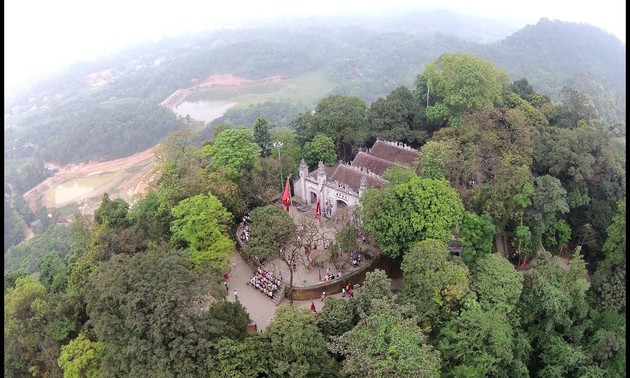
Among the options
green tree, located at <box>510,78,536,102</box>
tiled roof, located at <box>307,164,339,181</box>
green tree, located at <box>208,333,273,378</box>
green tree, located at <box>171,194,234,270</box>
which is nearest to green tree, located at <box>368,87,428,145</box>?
tiled roof, located at <box>307,164,339,181</box>

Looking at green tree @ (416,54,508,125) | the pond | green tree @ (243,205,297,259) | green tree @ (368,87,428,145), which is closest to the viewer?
green tree @ (243,205,297,259)

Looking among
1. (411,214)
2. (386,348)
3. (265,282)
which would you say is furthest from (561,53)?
(386,348)

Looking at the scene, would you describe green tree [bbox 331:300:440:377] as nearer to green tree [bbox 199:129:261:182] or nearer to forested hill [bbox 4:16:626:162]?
green tree [bbox 199:129:261:182]

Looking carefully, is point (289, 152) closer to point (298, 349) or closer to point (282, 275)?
point (282, 275)

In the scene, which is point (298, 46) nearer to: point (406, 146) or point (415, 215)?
point (406, 146)

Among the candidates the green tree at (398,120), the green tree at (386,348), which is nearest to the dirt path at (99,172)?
the green tree at (398,120)

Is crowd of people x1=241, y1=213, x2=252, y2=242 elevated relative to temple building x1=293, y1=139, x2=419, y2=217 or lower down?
lower down

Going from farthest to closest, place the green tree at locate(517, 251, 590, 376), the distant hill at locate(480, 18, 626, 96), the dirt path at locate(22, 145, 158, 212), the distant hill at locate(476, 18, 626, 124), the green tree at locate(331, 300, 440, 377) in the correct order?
the distant hill at locate(480, 18, 626, 96)
the distant hill at locate(476, 18, 626, 124)
the dirt path at locate(22, 145, 158, 212)
the green tree at locate(517, 251, 590, 376)
the green tree at locate(331, 300, 440, 377)
